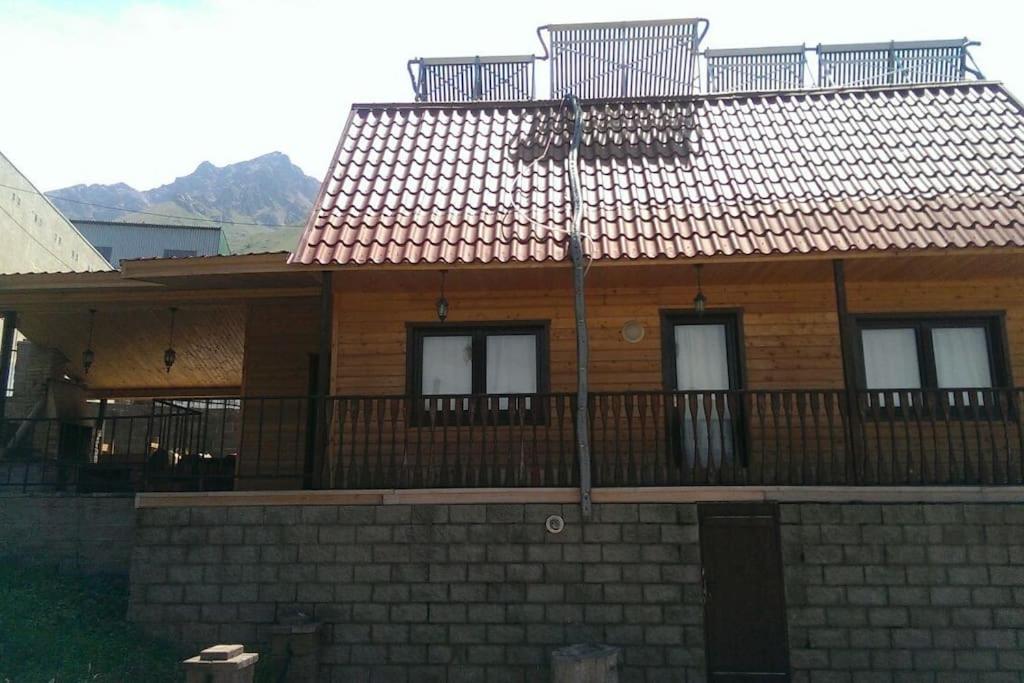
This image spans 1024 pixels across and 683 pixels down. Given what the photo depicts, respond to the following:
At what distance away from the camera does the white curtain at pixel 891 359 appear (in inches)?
384

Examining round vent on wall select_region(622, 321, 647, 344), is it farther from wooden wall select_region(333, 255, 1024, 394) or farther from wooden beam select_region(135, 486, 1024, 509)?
wooden beam select_region(135, 486, 1024, 509)

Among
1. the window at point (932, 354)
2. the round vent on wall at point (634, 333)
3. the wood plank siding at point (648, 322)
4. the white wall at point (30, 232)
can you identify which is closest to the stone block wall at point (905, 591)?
the wood plank siding at point (648, 322)

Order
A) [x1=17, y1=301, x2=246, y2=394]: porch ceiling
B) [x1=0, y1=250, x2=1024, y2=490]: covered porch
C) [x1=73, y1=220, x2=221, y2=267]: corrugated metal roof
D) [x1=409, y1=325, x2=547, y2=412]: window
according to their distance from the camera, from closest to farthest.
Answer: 1. [x1=0, y1=250, x2=1024, y2=490]: covered porch
2. [x1=409, y1=325, x2=547, y2=412]: window
3. [x1=17, y1=301, x2=246, y2=394]: porch ceiling
4. [x1=73, y1=220, x2=221, y2=267]: corrugated metal roof

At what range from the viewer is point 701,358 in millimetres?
9953

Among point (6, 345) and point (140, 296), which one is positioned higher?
point (140, 296)

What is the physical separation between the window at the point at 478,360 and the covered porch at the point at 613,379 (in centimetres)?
3

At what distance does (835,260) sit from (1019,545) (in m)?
3.39

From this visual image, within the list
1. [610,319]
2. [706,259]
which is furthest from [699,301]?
[610,319]

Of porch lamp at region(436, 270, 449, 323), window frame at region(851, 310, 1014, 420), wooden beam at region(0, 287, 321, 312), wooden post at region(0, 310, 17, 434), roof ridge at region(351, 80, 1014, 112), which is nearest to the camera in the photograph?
porch lamp at region(436, 270, 449, 323)

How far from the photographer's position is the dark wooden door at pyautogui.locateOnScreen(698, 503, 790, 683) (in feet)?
26.3

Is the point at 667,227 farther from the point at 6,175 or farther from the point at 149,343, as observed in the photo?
the point at 6,175

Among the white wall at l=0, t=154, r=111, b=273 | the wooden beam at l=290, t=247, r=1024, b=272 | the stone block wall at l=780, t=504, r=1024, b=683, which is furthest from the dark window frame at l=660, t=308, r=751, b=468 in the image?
the white wall at l=0, t=154, r=111, b=273

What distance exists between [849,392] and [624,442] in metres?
2.56

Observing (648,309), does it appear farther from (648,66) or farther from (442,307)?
(648,66)
